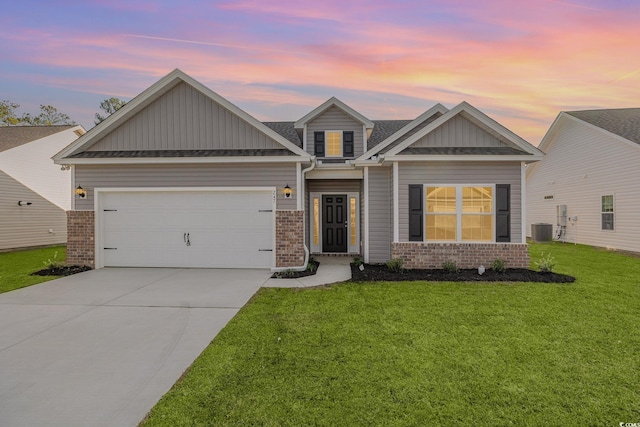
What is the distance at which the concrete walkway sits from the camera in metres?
7.18

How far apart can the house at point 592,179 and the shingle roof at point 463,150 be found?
24.4 feet

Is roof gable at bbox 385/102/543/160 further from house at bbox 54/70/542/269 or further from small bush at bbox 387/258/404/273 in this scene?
small bush at bbox 387/258/404/273

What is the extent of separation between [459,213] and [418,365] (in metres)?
A: 6.00

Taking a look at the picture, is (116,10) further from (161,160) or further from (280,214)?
(280,214)

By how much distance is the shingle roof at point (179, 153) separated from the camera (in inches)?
339

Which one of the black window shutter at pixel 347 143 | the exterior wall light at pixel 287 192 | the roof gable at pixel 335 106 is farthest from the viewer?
the black window shutter at pixel 347 143

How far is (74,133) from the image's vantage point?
17.8 m

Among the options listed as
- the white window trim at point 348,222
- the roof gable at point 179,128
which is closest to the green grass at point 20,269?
the roof gable at point 179,128

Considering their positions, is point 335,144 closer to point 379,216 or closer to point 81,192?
point 379,216

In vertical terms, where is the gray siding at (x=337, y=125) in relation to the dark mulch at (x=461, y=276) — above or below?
above

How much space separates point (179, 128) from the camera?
8.99 metres

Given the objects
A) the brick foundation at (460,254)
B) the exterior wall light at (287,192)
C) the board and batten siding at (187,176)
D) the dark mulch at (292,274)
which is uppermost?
the board and batten siding at (187,176)

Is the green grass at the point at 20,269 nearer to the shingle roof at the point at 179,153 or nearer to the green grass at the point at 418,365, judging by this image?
the shingle roof at the point at 179,153

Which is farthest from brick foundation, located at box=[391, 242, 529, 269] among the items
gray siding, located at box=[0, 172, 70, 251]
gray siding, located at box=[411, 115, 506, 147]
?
gray siding, located at box=[0, 172, 70, 251]
